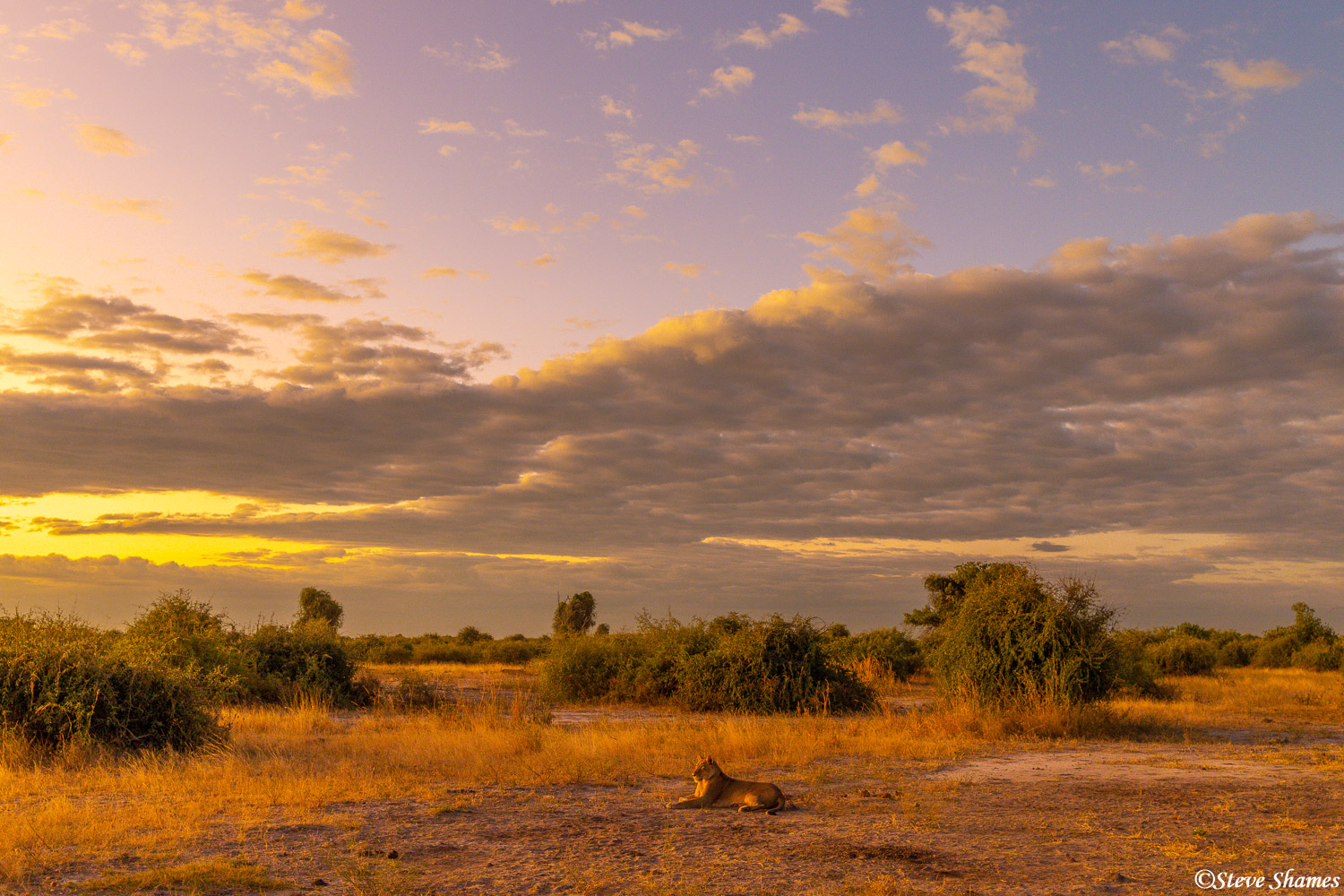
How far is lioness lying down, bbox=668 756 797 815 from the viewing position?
9094mm

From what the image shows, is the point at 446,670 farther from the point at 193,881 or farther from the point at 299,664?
the point at 193,881

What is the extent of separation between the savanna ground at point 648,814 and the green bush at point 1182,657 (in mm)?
23485

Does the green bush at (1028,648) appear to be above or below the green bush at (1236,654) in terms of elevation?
above

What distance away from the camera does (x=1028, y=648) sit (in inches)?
699

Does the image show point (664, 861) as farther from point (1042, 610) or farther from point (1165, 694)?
point (1165, 694)

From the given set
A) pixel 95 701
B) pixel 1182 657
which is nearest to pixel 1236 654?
pixel 1182 657

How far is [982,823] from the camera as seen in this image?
8586mm

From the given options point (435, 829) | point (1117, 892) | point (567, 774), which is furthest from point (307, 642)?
point (1117, 892)

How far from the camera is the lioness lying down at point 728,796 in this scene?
29.8 feet

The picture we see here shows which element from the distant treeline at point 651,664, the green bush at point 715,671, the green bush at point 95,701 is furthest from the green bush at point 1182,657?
the green bush at point 95,701

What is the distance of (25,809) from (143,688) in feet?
14.3

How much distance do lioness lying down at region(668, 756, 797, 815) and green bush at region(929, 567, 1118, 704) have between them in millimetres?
9886

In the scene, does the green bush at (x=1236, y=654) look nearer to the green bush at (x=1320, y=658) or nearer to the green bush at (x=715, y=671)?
the green bush at (x=1320, y=658)

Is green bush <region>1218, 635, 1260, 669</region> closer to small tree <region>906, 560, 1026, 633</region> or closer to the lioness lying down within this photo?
small tree <region>906, 560, 1026, 633</region>
